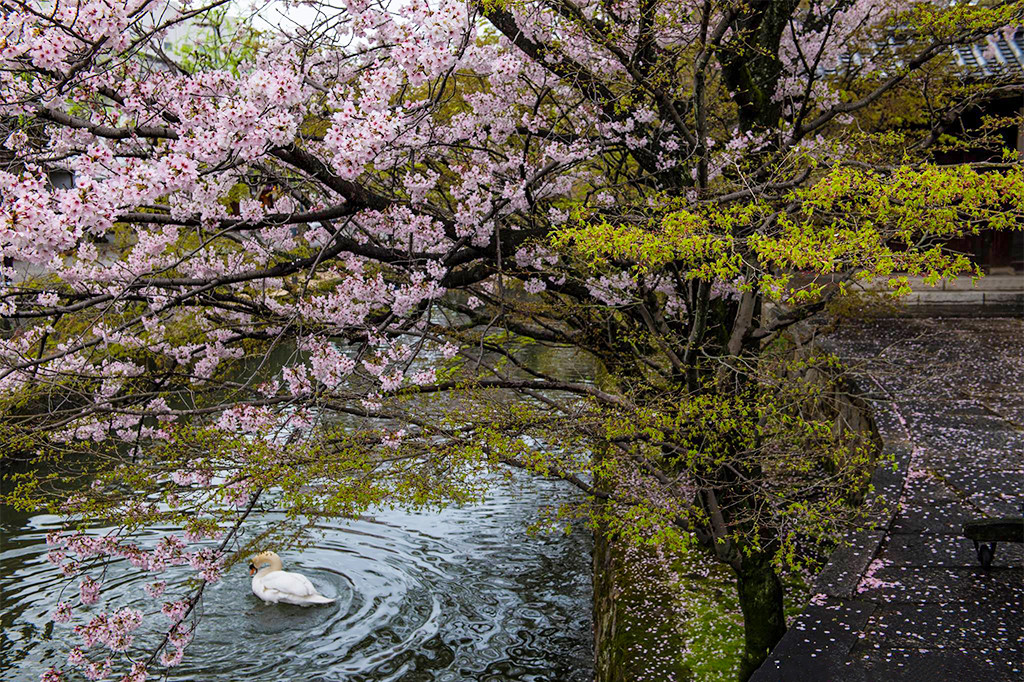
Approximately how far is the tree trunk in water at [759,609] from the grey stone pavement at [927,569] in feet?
1.21

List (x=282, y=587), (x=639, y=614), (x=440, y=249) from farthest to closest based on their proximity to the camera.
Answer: (x=282, y=587) → (x=639, y=614) → (x=440, y=249)

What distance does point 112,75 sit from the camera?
4.77m

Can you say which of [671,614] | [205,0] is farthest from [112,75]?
[671,614]

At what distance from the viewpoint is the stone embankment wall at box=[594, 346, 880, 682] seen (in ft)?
17.9

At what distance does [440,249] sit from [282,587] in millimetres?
4060

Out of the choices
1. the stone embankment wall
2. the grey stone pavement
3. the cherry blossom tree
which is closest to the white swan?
the cherry blossom tree

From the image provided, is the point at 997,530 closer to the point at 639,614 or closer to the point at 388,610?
the point at 639,614

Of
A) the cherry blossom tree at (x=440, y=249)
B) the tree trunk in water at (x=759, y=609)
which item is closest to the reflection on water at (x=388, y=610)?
the cherry blossom tree at (x=440, y=249)

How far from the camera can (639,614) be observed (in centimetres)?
620

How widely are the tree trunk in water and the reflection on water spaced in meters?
1.97

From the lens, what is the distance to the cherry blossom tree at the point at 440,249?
4.06 m

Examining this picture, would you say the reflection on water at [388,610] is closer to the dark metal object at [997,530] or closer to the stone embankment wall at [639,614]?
the stone embankment wall at [639,614]

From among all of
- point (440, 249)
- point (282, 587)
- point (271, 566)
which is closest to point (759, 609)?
point (440, 249)

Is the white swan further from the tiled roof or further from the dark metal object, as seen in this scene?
the tiled roof
